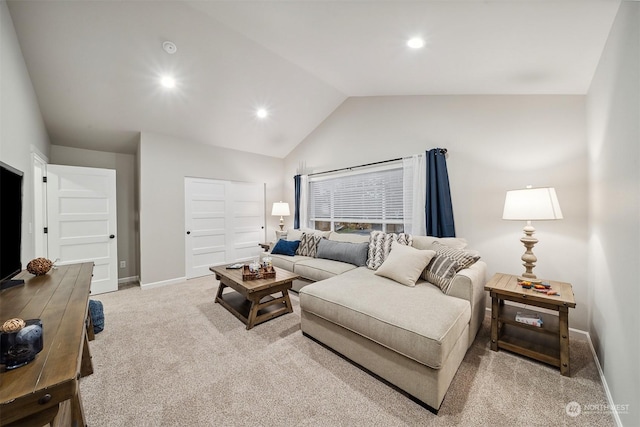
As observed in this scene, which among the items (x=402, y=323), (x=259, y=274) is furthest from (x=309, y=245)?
(x=402, y=323)

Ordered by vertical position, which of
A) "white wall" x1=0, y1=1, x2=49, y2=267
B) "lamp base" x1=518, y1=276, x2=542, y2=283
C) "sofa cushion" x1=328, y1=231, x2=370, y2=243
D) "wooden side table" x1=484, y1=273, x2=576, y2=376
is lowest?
"wooden side table" x1=484, y1=273, x2=576, y2=376

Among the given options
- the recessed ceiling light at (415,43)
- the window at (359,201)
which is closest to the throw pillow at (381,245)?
the window at (359,201)

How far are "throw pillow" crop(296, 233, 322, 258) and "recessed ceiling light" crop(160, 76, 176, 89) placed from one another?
109 inches

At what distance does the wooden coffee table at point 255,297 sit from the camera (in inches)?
98.0

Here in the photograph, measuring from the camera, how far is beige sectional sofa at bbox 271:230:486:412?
59.1 inches

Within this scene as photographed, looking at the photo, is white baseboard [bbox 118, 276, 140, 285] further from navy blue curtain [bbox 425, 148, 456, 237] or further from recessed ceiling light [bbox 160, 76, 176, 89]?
navy blue curtain [bbox 425, 148, 456, 237]

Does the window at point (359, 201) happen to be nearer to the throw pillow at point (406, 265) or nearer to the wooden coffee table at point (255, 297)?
the throw pillow at point (406, 265)

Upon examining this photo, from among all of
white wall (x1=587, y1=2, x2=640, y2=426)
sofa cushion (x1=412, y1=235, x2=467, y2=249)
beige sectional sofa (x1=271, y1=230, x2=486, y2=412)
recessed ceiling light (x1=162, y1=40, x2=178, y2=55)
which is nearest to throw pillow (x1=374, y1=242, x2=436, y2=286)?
beige sectional sofa (x1=271, y1=230, x2=486, y2=412)

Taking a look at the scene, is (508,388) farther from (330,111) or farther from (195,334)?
(330,111)

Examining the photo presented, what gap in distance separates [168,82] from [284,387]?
11.9 feet

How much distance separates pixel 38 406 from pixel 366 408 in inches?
59.6

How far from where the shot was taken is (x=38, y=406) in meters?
0.77

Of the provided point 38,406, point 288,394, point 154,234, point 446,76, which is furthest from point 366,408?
point 154,234

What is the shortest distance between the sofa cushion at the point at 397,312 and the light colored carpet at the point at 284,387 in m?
0.34
